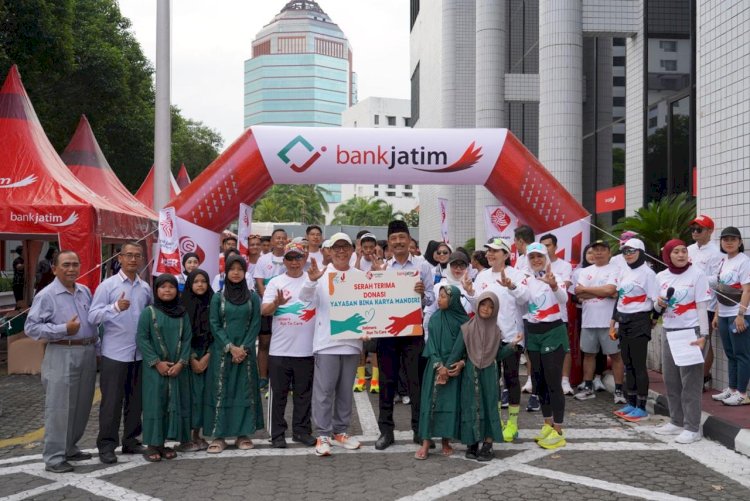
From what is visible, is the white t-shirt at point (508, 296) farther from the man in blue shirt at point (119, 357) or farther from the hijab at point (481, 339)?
the man in blue shirt at point (119, 357)

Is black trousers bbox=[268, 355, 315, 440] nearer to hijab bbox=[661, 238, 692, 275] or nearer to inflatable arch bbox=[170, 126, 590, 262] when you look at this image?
inflatable arch bbox=[170, 126, 590, 262]

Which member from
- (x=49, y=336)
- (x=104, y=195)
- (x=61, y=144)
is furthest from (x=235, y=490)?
(x=61, y=144)

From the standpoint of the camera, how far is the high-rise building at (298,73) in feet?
586

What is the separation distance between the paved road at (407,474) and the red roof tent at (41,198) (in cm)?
447

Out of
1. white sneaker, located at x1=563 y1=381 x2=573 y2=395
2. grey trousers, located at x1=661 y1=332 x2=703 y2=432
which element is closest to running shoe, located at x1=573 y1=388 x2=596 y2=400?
white sneaker, located at x1=563 y1=381 x2=573 y2=395

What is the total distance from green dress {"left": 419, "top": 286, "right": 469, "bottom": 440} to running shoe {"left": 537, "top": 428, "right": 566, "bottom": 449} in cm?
89

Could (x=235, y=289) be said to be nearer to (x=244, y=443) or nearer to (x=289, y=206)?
(x=244, y=443)

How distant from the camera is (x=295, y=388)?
6.73 meters

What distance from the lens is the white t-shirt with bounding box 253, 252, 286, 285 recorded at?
9.71 metres

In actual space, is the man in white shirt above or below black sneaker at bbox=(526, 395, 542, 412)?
above

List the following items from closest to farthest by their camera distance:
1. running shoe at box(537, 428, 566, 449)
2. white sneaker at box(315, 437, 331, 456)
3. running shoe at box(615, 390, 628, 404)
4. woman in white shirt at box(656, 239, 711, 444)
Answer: white sneaker at box(315, 437, 331, 456) < running shoe at box(537, 428, 566, 449) < woman in white shirt at box(656, 239, 711, 444) < running shoe at box(615, 390, 628, 404)

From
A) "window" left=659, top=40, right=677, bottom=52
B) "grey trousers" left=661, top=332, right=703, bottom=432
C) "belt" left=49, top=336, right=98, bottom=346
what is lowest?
"grey trousers" left=661, top=332, right=703, bottom=432

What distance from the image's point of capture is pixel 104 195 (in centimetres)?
1436

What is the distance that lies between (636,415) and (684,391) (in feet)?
2.97
